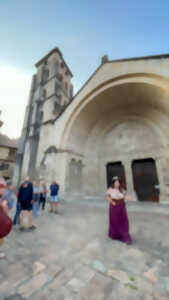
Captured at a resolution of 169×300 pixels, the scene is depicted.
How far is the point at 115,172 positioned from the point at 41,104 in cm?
Result: 1157

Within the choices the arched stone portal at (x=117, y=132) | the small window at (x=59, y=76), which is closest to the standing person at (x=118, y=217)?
the arched stone portal at (x=117, y=132)

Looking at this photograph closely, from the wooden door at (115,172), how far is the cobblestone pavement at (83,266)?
6.23 m

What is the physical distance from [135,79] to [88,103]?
3.49m

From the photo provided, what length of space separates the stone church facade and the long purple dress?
5.58 meters

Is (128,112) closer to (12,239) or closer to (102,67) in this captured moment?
(102,67)

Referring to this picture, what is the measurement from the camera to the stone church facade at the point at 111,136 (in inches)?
299

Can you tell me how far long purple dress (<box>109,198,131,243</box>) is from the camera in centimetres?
298

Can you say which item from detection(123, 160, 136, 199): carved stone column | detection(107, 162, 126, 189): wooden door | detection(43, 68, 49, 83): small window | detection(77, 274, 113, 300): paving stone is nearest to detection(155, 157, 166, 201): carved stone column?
detection(123, 160, 136, 199): carved stone column

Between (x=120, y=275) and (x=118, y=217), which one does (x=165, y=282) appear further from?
(x=118, y=217)

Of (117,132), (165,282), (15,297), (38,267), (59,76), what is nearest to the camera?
(15,297)

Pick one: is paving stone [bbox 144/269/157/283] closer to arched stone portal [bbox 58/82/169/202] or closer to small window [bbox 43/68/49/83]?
arched stone portal [bbox 58/82/169/202]

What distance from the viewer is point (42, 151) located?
417 inches

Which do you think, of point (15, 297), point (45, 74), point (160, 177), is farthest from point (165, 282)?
point (45, 74)

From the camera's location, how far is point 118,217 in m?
3.12
